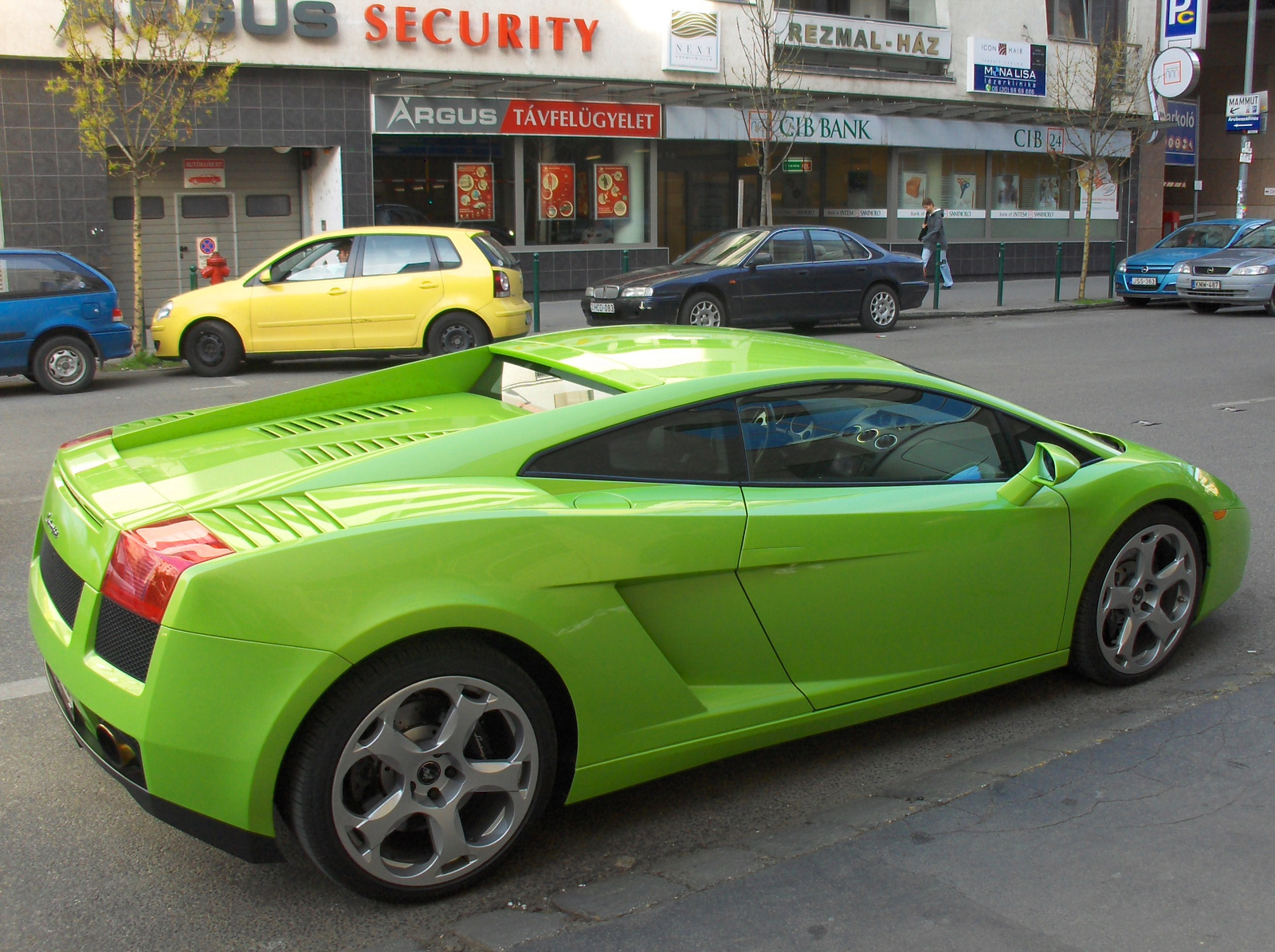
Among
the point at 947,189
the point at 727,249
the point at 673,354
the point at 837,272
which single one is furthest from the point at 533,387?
the point at 947,189

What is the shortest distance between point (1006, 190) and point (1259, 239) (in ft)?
27.7

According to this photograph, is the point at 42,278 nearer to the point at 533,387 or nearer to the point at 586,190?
the point at 533,387

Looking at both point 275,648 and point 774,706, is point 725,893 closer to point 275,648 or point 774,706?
point 774,706

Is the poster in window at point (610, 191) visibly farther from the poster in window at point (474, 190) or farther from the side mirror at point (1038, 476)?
the side mirror at point (1038, 476)

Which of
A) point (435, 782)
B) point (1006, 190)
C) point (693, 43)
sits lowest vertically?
point (435, 782)

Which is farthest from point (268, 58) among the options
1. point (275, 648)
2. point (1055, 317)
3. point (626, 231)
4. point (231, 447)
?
point (275, 648)

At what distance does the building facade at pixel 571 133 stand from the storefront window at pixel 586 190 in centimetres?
4

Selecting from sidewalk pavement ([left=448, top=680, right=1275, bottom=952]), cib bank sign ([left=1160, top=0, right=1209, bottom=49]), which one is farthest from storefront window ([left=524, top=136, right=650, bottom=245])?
sidewalk pavement ([left=448, top=680, right=1275, bottom=952])

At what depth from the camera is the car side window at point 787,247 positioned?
17.4 metres

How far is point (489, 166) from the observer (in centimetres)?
2225

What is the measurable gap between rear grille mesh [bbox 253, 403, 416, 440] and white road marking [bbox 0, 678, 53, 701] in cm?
132

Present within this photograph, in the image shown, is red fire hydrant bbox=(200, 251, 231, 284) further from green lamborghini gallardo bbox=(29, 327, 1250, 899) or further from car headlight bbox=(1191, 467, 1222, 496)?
car headlight bbox=(1191, 467, 1222, 496)

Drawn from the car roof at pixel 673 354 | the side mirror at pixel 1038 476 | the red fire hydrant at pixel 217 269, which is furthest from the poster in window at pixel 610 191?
the side mirror at pixel 1038 476

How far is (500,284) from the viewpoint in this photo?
14.2m
